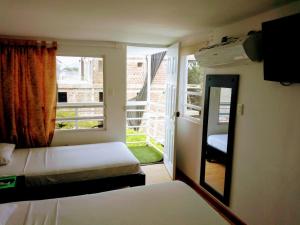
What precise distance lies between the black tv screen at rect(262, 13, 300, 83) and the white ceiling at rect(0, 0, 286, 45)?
0.82 ft

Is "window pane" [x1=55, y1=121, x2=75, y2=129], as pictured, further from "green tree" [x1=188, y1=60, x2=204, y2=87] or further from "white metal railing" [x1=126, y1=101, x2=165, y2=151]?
"green tree" [x1=188, y1=60, x2=204, y2=87]

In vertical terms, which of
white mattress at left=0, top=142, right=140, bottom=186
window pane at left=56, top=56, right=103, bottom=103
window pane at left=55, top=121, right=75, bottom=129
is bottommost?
white mattress at left=0, top=142, right=140, bottom=186

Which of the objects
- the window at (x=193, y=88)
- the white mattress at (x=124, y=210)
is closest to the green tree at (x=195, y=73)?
the window at (x=193, y=88)

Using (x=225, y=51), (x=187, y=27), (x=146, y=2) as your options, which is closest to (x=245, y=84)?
(x=225, y=51)

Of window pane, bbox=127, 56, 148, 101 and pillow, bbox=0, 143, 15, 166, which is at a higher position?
window pane, bbox=127, 56, 148, 101

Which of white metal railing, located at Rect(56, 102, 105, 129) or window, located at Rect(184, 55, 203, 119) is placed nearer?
window, located at Rect(184, 55, 203, 119)

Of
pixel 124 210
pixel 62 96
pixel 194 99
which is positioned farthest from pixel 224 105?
pixel 62 96

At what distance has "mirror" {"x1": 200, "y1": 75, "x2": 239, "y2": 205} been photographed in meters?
2.56

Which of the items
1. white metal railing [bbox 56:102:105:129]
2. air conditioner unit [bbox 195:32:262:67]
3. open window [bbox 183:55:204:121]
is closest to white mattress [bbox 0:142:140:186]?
white metal railing [bbox 56:102:105:129]

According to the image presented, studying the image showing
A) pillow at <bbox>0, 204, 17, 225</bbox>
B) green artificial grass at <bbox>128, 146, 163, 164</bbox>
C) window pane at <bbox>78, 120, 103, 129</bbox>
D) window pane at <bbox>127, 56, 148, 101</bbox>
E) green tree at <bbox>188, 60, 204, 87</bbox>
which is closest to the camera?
pillow at <bbox>0, 204, 17, 225</bbox>

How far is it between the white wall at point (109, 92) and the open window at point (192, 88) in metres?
1.03

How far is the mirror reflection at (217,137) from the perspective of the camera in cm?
267

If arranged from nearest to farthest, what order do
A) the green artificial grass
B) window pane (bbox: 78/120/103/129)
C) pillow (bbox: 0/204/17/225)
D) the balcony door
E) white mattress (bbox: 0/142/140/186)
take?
pillow (bbox: 0/204/17/225) → white mattress (bbox: 0/142/140/186) → the balcony door → window pane (bbox: 78/120/103/129) → the green artificial grass

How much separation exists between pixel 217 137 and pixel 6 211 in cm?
225
